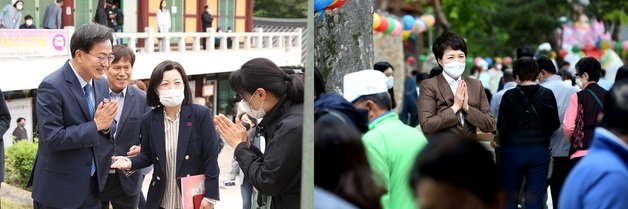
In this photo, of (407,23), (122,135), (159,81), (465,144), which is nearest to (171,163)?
(122,135)

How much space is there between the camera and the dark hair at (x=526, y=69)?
7.19 m

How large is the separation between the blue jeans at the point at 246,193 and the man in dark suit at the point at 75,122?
67 cm

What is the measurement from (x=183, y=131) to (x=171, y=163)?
0.55ft

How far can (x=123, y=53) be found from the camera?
4.73m

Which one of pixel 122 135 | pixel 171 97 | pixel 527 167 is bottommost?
pixel 527 167

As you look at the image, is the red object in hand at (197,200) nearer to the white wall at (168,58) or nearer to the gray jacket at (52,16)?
the white wall at (168,58)

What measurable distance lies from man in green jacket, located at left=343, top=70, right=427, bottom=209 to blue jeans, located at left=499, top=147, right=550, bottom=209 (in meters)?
3.30

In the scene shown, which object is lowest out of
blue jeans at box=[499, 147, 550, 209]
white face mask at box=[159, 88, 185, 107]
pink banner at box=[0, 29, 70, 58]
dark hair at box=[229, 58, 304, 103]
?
blue jeans at box=[499, 147, 550, 209]

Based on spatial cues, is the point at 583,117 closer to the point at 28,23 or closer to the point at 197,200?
the point at 197,200

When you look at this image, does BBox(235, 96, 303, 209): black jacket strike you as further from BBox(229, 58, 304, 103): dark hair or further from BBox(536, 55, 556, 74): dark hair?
BBox(536, 55, 556, 74): dark hair

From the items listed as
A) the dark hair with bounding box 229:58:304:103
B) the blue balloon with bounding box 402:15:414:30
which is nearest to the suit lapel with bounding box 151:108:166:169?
the dark hair with bounding box 229:58:304:103

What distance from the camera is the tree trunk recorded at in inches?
246

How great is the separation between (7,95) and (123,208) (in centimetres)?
86

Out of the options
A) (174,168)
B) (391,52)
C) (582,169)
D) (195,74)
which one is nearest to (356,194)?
(582,169)
